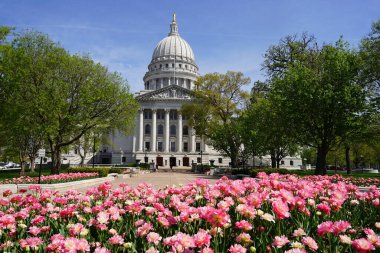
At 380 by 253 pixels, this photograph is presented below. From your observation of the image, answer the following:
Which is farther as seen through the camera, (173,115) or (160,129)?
(173,115)

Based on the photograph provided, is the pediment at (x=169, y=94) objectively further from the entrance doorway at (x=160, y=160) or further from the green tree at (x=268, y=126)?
the green tree at (x=268, y=126)

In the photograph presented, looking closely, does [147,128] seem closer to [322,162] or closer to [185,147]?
[185,147]

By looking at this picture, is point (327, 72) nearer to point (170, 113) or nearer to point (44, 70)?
point (44, 70)

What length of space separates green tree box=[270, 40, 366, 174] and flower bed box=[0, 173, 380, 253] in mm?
21204

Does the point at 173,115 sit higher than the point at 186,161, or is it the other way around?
the point at 173,115

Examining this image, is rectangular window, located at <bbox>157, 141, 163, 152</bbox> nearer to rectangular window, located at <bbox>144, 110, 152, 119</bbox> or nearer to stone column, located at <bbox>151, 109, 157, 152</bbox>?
stone column, located at <bbox>151, 109, 157, 152</bbox>

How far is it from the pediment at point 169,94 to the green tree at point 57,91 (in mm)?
56038

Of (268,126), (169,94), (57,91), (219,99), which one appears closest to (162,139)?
(169,94)

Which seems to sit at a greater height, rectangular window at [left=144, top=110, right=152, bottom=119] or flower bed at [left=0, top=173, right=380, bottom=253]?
rectangular window at [left=144, top=110, right=152, bottom=119]

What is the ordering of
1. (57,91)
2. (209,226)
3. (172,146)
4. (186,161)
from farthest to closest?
(172,146), (186,161), (57,91), (209,226)

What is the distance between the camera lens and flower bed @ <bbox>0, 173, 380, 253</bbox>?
3318mm

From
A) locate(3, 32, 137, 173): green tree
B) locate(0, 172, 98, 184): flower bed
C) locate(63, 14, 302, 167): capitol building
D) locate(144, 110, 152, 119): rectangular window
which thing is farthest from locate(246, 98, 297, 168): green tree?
locate(144, 110, 152, 119): rectangular window

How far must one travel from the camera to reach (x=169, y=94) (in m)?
91.6

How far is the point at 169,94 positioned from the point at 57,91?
63.0m
